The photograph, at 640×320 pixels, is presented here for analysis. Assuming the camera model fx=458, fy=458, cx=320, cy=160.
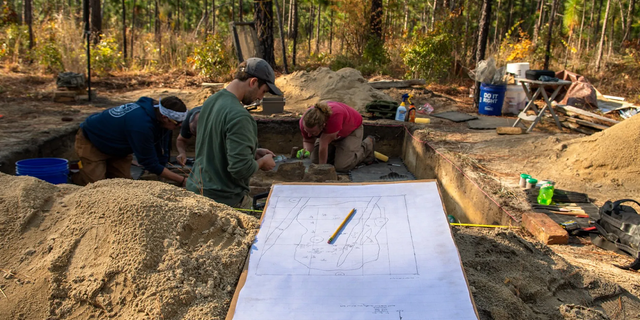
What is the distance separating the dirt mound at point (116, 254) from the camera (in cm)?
171

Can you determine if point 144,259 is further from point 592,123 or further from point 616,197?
point 592,123

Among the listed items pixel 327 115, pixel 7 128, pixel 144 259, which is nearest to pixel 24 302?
pixel 144 259

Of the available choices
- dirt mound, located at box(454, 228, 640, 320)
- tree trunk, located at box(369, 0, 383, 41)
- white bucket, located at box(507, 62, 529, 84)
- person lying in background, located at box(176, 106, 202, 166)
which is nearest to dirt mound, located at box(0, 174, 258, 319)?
dirt mound, located at box(454, 228, 640, 320)

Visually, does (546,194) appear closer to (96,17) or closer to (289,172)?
(289,172)

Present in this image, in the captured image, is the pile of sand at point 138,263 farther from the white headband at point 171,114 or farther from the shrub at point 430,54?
the shrub at point 430,54

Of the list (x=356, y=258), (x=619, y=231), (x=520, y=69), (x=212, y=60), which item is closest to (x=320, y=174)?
(x=619, y=231)

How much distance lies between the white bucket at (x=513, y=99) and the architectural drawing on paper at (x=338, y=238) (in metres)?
8.60

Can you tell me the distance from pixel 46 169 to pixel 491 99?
8.21 m

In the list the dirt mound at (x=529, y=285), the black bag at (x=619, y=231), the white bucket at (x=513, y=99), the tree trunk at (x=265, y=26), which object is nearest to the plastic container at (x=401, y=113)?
the white bucket at (x=513, y=99)

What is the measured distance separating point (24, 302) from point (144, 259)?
48 cm

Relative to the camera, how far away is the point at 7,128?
689 cm

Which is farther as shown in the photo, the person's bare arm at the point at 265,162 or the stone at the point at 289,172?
the stone at the point at 289,172

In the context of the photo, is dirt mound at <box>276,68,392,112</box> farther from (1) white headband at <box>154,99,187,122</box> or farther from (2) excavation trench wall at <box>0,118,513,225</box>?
(1) white headband at <box>154,99,187,122</box>

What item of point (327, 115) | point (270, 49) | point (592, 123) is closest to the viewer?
point (327, 115)
